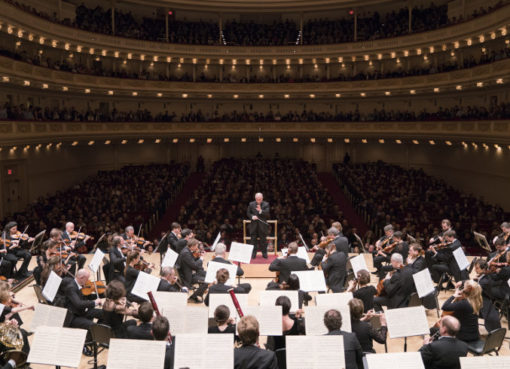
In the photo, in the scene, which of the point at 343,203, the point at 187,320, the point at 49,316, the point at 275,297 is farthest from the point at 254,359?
the point at 343,203

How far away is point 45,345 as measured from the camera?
7.54 metres

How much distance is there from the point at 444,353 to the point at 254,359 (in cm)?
275

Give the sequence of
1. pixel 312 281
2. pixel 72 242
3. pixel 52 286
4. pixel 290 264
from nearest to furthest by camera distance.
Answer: pixel 52 286
pixel 312 281
pixel 290 264
pixel 72 242

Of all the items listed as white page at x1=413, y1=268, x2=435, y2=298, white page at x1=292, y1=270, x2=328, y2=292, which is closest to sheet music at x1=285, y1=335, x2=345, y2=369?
white page at x1=292, y1=270, x2=328, y2=292

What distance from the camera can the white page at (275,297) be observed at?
944 cm

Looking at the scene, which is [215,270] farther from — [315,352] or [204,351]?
[315,352]

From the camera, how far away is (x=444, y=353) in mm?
7426

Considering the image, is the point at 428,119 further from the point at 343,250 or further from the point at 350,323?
the point at 350,323

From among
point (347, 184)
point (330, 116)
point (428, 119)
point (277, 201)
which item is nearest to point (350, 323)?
point (277, 201)

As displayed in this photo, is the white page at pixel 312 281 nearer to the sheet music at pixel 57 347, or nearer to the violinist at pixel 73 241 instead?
the sheet music at pixel 57 347

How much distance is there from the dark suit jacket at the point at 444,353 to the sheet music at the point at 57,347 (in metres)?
5.02

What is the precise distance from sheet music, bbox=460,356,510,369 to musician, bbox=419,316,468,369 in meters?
0.80

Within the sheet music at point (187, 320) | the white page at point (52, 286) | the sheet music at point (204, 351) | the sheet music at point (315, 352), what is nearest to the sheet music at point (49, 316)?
the white page at point (52, 286)

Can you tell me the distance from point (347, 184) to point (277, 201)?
9180mm
